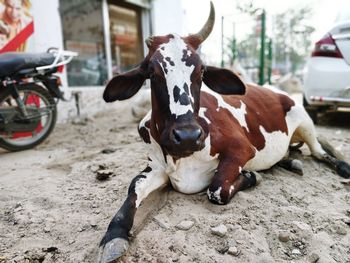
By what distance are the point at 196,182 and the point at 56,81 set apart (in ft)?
9.71

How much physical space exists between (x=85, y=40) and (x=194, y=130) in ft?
20.8

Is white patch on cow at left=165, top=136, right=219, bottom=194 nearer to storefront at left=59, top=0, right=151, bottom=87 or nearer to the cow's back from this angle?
the cow's back

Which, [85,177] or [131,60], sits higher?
[131,60]

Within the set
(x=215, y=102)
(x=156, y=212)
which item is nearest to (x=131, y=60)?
(x=215, y=102)

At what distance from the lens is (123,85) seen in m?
2.41

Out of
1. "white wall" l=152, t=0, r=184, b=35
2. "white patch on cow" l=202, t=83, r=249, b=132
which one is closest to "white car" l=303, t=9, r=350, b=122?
"white patch on cow" l=202, t=83, r=249, b=132

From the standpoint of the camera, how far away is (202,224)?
2.08 m

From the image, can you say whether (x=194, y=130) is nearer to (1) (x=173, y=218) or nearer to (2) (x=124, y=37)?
(1) (x=173, y=218)

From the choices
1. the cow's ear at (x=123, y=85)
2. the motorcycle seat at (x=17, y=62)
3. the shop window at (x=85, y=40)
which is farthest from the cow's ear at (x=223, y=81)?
the shop window at (x=85, y=40)

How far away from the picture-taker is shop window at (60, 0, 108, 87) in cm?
698

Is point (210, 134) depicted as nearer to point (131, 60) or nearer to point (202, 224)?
point (202, 224)

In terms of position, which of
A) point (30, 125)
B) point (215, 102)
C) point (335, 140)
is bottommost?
point (335, 140)

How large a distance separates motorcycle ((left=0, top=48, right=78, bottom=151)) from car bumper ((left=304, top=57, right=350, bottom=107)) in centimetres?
341

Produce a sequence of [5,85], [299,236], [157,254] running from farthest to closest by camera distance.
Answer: [5,85] < [299,236] < [157,254]
